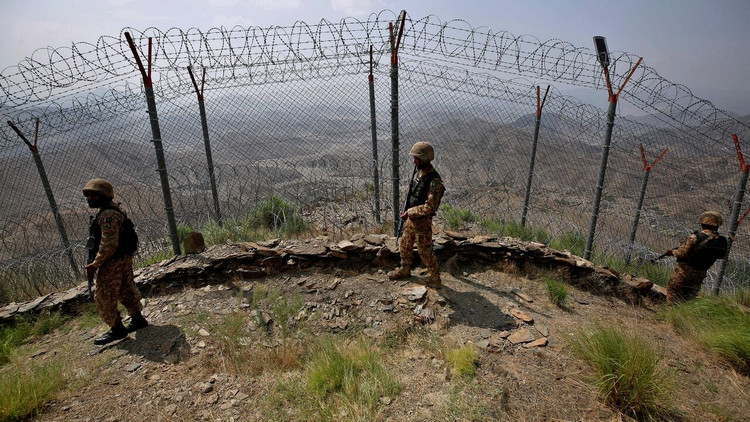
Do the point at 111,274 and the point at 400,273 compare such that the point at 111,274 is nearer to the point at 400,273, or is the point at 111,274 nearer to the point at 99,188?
the point at 99,188

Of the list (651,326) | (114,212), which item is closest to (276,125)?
(114,212)

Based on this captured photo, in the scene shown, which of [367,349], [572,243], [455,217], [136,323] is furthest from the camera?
[455,217]

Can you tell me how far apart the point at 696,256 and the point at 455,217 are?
383cm

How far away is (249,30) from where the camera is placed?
4.40 meters

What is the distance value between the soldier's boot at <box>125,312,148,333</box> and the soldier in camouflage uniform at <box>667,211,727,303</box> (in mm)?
6132

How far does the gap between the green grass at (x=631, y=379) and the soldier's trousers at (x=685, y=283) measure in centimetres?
236

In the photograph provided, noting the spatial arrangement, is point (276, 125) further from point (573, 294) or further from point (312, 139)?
point (573, 294)

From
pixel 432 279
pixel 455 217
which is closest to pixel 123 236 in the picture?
pixel 432 279

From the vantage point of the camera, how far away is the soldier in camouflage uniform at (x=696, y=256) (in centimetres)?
418

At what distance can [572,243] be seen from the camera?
20.1 ft

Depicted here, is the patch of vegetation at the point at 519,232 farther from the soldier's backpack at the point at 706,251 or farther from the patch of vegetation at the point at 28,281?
the patch of vegetation at the point at 28,281

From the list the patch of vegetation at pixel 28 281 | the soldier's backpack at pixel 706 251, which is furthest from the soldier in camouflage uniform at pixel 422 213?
the patch of vegetation at pixel 28 281

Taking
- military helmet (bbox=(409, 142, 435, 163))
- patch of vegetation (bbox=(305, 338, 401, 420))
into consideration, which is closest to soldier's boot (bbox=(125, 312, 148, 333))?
patch of vegetation (bbox=(305, 338, 401, 420))

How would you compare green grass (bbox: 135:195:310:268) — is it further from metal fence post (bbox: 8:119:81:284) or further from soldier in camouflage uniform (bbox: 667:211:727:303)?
soldier in camouflage uniform (bbox: 667:211:727:303)
